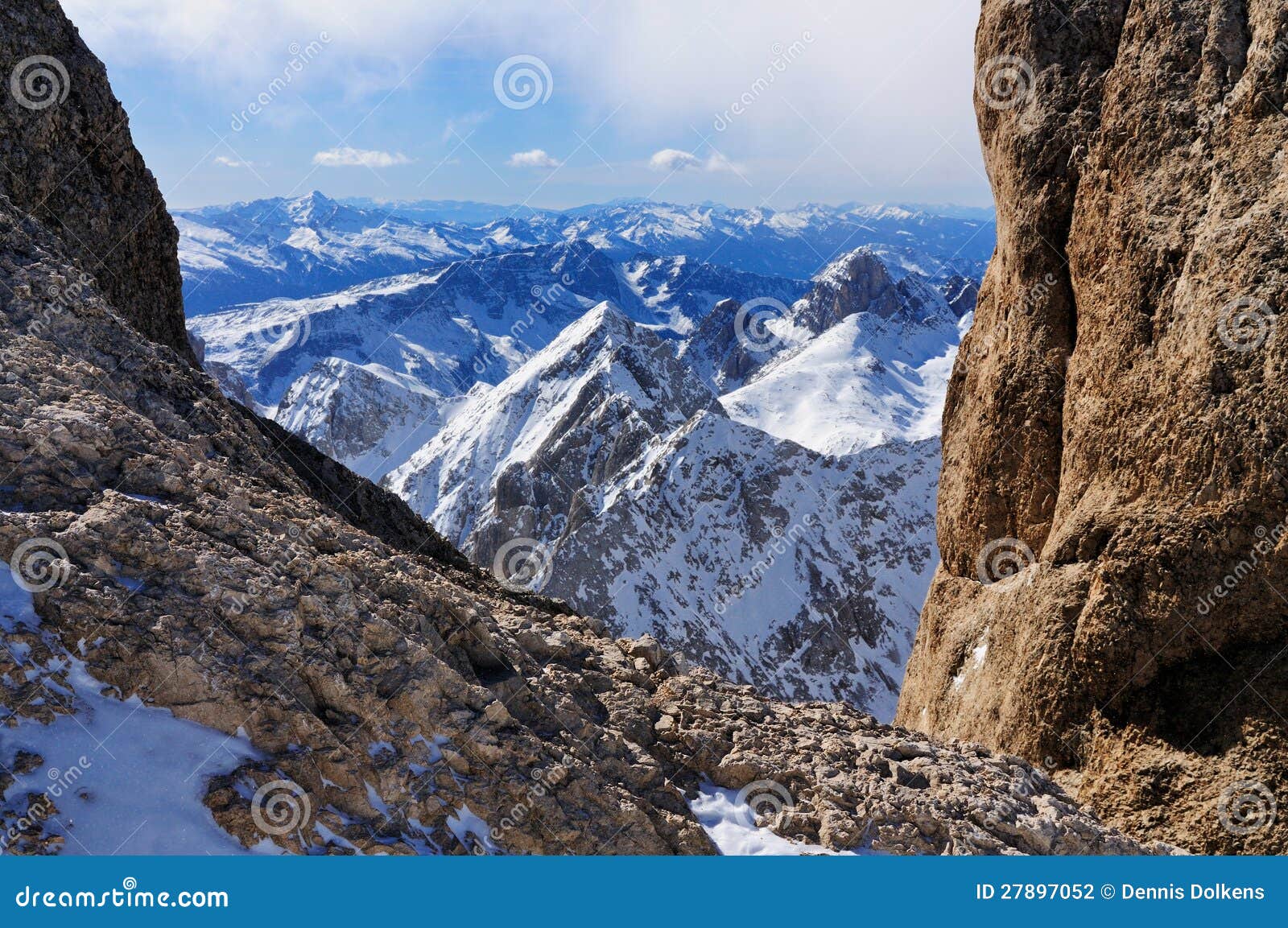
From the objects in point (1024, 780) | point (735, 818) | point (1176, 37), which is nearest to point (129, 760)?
point (735, 818)

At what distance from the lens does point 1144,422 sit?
1669 centimetres

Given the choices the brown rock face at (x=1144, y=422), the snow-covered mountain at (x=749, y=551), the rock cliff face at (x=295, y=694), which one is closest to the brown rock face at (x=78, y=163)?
the rock cliff face at (x=295, y=694)

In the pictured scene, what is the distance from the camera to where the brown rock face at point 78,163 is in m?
20.0

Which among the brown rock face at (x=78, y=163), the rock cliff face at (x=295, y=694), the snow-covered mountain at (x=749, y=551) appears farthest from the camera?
the snow-covered mountain at (x=749, y=551)

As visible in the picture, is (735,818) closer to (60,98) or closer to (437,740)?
(437,740)

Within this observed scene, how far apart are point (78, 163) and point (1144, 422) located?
22345mm

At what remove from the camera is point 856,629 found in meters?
135

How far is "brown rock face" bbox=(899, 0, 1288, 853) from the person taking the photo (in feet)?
49.6

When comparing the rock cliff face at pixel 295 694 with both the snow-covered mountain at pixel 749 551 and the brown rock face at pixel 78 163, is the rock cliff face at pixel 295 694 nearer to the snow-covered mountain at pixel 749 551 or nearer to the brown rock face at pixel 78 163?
the brown rock face at pixel 78 163

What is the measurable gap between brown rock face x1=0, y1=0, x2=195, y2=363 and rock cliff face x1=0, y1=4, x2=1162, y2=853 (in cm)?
326

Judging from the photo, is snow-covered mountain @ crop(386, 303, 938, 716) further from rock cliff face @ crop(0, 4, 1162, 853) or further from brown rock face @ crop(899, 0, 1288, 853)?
rock cliff face @ crop(0, 4, 1162, 853)

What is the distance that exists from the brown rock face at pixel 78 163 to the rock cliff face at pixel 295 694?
3.26 meters

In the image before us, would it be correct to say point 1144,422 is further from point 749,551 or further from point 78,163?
point 749,551

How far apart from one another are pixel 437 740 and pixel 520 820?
1434 mm
